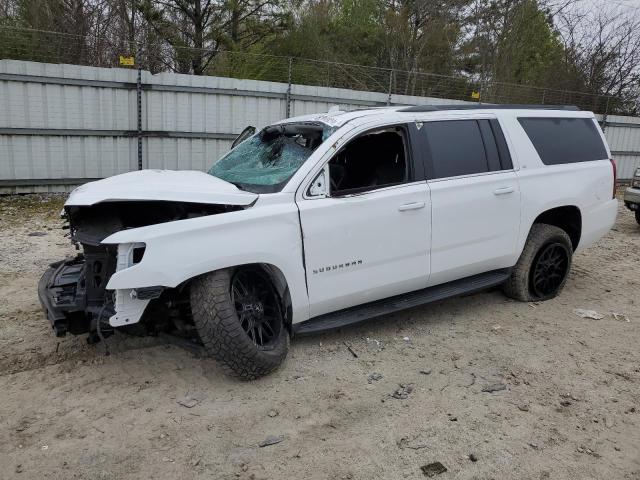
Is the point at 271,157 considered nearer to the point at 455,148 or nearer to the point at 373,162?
the point at 373,162

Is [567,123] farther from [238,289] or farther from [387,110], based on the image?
[238,289]

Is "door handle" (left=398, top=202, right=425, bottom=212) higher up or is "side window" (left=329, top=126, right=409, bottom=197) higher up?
"side window" (left=329, top=126, right=409, bottom=197)

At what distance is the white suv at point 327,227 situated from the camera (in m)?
3.27

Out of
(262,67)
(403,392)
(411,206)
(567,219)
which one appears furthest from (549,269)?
(262,67)

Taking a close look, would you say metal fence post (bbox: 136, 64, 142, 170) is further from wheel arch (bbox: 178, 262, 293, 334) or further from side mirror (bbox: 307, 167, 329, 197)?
wheel arch (bbox: 178, 262, 293, 334)

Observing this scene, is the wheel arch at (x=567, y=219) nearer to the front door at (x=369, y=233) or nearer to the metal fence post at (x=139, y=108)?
the front door at (x=369, y=233)

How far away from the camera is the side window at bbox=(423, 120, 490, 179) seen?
4.33 meters

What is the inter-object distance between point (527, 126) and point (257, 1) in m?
15.6

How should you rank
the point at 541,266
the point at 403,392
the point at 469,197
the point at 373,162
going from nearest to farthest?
the point at 403,392
the point at 469,197
the point at 373,162
the point at 541,266

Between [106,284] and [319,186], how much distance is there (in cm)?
153

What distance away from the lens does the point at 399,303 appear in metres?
4.20

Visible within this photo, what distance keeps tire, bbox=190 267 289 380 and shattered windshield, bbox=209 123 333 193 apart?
68 cm

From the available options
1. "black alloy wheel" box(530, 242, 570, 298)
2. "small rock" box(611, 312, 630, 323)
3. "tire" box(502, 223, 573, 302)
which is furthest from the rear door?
"small rock" box(611, 312, 630, 323)

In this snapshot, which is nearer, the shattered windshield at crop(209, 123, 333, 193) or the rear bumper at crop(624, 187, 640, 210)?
the shattered windshield at crop(209, 123, 333, 193)
